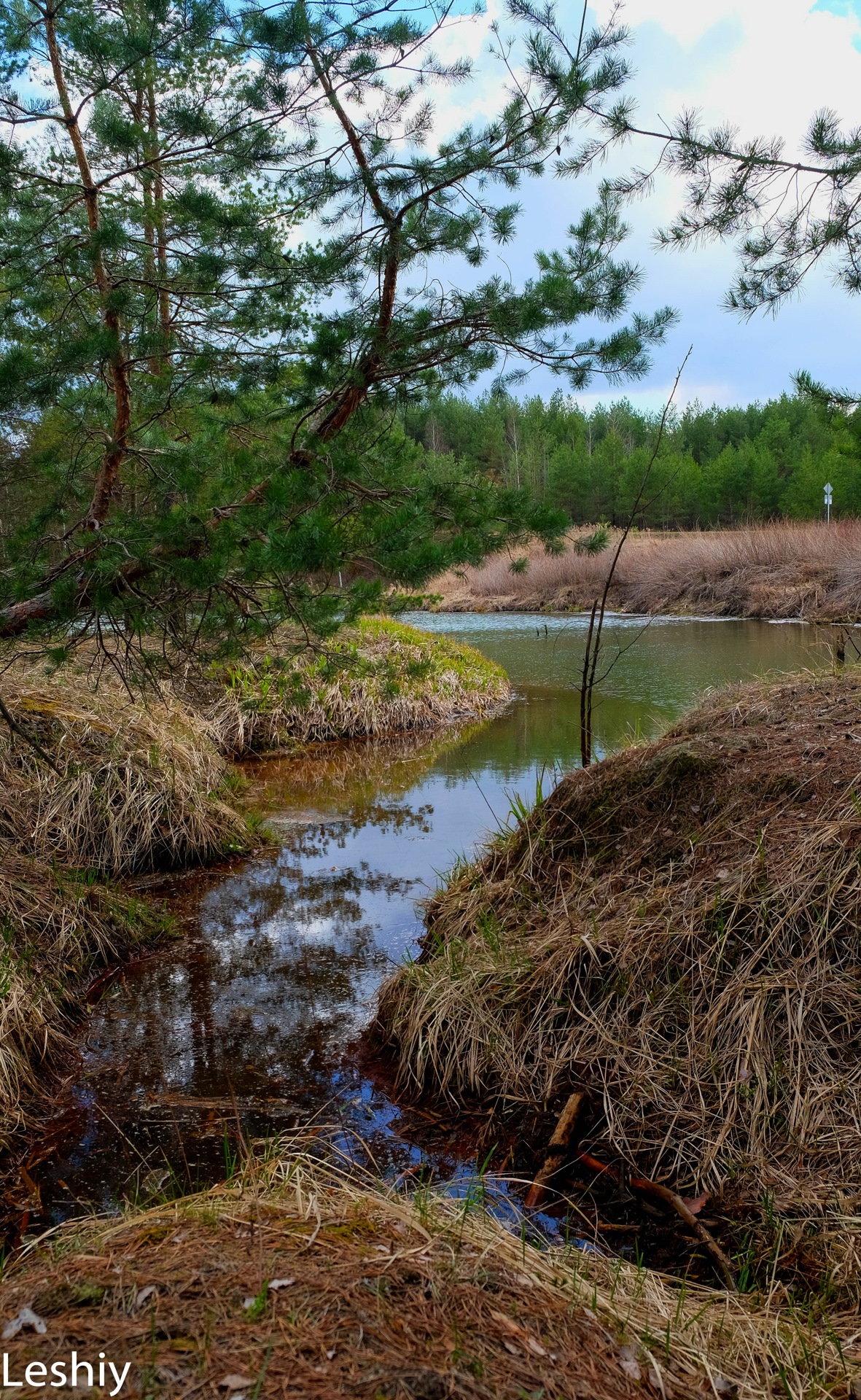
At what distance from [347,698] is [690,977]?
23.0 feet

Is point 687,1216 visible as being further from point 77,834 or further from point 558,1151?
point 77,834

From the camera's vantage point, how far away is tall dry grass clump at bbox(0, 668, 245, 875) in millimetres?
5098

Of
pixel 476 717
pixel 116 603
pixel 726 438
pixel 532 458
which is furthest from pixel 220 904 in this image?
pixel 726 438

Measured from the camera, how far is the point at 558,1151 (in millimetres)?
2764

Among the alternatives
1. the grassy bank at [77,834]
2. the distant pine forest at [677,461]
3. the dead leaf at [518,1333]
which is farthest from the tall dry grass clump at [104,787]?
the distant pine forest at [677,461]

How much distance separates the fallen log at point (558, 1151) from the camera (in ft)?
8.61

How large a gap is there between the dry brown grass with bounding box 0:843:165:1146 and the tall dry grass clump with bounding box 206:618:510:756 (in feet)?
10.7

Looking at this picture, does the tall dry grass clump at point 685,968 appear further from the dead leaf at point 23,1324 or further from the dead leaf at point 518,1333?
the dead leaf at point 23,1324

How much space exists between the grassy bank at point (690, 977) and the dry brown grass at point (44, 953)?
1.30 metres

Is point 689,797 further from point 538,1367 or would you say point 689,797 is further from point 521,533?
point 538,1367

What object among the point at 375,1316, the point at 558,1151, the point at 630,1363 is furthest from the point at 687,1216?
the point at 375,1316

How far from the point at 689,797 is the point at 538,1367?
2561 millimetres

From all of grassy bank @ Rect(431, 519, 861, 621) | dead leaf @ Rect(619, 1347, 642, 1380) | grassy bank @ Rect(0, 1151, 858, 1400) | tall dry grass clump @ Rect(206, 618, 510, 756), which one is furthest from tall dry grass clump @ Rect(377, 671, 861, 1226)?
grassy bank @ Rect(431, 519, 861, 621)

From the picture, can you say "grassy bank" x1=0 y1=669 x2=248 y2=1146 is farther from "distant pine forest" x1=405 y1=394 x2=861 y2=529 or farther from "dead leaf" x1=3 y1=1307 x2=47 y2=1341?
"distant pine forest" x1=405 y1=394 x2=861 y2=529
